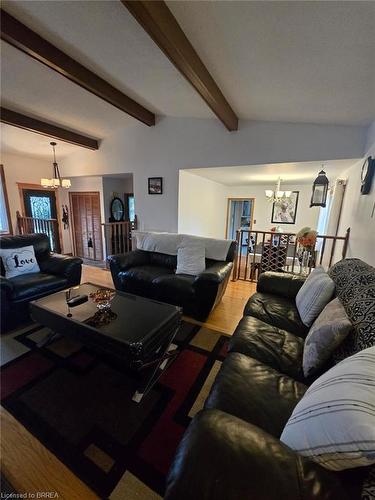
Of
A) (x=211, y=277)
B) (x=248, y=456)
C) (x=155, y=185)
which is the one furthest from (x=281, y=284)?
A: (x=155, y=185)

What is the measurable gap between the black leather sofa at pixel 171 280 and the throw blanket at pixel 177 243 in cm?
8

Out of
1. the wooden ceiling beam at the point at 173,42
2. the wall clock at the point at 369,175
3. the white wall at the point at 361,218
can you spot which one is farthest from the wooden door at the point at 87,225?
the wall clock at the point at 369,175

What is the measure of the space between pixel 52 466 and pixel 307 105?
3.64 metres

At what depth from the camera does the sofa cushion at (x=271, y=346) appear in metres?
1.34

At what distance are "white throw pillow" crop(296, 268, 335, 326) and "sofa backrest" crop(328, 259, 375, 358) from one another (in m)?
0.07

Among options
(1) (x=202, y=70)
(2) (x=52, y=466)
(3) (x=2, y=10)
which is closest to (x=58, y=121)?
(3) (x=2, y=10)

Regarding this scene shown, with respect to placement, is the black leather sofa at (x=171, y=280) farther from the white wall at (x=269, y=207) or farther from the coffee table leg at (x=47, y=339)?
the white wall at (x=269, y=207)

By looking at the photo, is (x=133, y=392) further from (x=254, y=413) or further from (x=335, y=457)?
(x=335, y=457)

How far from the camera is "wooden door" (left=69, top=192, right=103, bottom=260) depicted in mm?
5875

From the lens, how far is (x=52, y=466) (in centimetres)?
116

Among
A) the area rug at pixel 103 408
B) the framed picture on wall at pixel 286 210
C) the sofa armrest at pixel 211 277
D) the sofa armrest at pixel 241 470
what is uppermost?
the framed picture on wall at pixel 286 210

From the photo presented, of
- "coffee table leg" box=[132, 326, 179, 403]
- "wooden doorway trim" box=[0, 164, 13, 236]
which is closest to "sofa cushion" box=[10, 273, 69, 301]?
"coffee table leg" box=[132, 326, 179, 403]

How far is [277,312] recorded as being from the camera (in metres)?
1.94

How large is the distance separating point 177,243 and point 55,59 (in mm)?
2533
